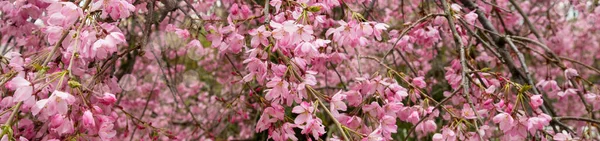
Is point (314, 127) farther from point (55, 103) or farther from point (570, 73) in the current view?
point (570, 73)

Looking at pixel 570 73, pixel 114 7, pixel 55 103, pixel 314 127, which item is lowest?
pixel 570 73

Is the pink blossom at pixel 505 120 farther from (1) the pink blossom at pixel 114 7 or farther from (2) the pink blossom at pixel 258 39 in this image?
(1) the pink blossom at pixel 114 7

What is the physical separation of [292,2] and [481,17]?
107 centimetres

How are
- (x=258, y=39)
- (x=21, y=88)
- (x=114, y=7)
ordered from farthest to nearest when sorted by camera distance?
(x=258, y=39) → (x=114, y=7) → (x=21, y=88)

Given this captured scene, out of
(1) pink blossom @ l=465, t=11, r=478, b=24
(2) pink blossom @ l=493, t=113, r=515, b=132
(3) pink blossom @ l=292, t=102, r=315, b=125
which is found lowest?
(2) pink blossom @ l=493, t=113, r=515, b=132

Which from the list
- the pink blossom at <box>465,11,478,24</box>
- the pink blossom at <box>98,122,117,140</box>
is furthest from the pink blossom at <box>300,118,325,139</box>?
the pink blossom at <box>465,11,478,24</box>

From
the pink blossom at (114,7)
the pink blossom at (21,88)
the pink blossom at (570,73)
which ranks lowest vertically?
the pink blossom at (570,73)

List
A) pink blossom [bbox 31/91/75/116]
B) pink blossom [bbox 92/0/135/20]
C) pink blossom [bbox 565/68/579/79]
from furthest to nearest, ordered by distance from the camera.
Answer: pink blossom [bbox 565/68/579/79]
pink blossom [bbox 92/0/135/20]
pink blossom [bbox 31/91/75/116]

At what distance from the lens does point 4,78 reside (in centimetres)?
124

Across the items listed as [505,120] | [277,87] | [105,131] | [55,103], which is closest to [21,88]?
[55,103]

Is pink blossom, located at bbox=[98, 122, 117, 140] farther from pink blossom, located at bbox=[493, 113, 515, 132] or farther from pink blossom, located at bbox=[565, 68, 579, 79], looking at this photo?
pink blossom, located at bbox=[565, 68, 579, 79]

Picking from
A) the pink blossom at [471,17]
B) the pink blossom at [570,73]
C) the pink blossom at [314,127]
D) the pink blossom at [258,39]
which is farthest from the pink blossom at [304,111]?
the pink blossom at [570,73]

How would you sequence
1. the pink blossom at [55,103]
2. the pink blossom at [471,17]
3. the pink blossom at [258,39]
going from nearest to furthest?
the pink blossom at [55,103], the pink blossom at [258,39], the pink blossom at [471,17]

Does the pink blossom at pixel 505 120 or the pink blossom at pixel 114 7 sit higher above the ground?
the pink blossom at pixel 114 7
